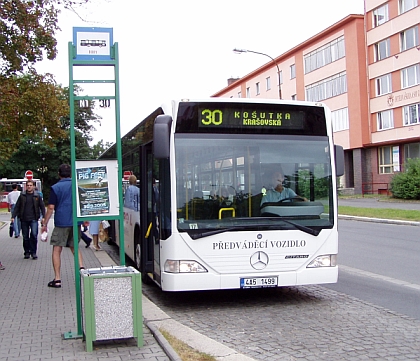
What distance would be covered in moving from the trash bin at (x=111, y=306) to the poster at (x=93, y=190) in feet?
2.37

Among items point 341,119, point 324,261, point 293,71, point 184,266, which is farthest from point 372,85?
point 184,266

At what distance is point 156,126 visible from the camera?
286 inches

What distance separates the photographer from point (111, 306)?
17.8 feet

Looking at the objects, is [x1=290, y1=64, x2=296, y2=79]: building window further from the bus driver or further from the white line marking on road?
the bus driver

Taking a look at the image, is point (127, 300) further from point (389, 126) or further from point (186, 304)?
point (389, 126)

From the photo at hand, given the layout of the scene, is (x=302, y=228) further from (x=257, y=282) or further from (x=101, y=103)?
(x=101, y=103)

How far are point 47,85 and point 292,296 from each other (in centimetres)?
895

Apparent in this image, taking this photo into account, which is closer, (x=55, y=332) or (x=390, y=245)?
(x=55, y=332)

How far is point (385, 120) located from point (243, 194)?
39334 millimetres

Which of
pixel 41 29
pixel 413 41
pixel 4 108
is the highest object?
pixel 413 41

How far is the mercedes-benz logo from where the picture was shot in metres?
7.55

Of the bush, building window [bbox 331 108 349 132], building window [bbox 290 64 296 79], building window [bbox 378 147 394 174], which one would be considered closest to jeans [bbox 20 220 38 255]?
the bush

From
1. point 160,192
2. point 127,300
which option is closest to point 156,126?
point 160,192

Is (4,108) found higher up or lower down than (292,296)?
higher up
